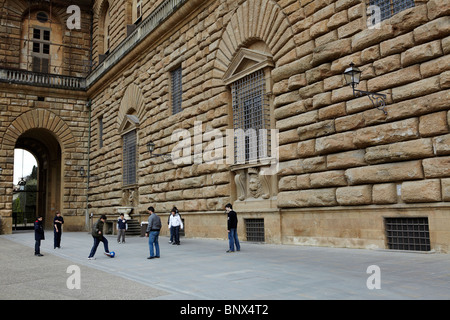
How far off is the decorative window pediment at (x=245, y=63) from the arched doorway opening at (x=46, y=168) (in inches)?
751

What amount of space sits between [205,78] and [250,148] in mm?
3779

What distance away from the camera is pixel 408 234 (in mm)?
8859

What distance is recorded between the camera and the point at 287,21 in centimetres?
1198

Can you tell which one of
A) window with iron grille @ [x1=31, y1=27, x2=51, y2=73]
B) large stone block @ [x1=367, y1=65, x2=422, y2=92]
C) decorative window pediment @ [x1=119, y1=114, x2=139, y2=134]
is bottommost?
large stone block @ [x1=367, y1=65, x2=422, y2=92]

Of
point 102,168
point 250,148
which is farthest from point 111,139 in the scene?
point 250,148

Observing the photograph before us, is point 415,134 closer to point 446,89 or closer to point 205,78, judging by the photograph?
point 446,89

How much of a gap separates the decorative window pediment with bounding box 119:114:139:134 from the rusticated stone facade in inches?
35.2

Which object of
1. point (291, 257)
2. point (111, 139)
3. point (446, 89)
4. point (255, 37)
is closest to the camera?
point (446, 89)

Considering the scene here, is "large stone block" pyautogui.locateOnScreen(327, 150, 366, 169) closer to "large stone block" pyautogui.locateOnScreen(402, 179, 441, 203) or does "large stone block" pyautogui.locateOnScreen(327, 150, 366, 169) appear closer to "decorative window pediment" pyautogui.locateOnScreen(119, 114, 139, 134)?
"large stone block" pyautogui.locateOnScreen(402, 179, 441, 203)

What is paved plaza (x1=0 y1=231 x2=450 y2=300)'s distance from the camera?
5.59 metres

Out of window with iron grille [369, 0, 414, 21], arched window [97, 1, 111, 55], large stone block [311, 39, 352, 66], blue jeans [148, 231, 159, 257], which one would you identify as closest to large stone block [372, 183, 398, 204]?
large stone block [311, 39, 352, 66]

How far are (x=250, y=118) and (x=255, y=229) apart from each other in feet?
11.5
